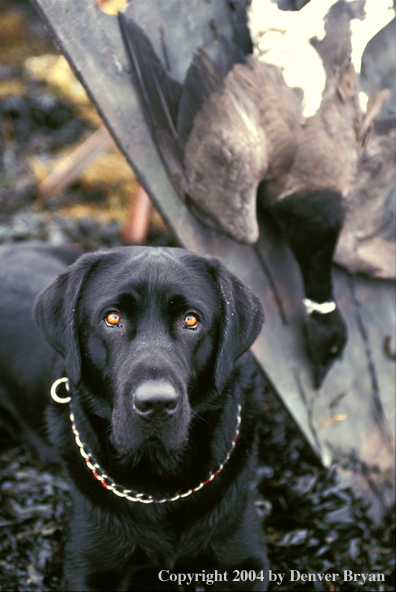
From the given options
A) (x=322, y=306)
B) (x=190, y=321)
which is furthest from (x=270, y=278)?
(x=190, y=321)

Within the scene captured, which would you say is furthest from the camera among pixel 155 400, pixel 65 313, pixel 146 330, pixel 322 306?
pixel 322 306

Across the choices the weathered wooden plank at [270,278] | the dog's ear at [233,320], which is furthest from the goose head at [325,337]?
the dog's ear at [233,320]

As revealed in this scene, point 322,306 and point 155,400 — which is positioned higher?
point 155,400

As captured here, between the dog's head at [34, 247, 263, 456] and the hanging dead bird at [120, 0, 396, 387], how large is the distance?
1.82 ft

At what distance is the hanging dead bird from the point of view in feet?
8.80

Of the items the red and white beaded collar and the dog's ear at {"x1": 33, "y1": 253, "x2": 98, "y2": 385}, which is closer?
the dog's ear at {"x1": 33, "y1": 253, "x2": 98, "y2": 385}

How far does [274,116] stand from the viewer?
2729 mm

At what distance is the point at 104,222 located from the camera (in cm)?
571

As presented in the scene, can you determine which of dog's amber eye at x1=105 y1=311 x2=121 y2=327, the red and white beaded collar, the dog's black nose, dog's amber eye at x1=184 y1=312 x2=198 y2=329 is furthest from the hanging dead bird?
the red and white beaded collar

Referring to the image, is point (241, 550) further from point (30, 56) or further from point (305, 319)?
point (30, 56)

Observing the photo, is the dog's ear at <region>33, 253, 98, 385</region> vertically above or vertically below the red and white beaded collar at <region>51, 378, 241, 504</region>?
above

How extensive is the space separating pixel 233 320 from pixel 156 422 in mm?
558

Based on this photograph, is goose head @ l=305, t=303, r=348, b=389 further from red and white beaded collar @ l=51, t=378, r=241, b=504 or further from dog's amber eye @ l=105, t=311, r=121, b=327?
dog's amber eye @ l=105, t=311, r=121, b=327

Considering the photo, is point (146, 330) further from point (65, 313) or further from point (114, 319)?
point (65, 313)
